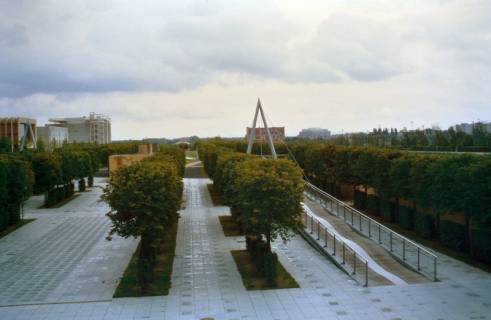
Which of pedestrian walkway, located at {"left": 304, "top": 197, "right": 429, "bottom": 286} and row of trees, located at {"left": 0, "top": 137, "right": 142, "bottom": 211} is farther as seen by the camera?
row of trees, located at {"left": 0, "top": 137, "right": 142, "bottom": 211}

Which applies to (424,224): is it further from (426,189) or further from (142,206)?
(142,206)

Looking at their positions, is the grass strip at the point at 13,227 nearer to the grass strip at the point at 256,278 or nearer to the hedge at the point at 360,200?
the grass strip at the point at 256,278

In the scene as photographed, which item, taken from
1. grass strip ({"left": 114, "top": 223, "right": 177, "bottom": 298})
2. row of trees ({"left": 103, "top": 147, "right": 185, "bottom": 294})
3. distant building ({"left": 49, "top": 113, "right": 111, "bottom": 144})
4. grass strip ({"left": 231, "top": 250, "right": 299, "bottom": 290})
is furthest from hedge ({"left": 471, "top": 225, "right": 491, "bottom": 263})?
distant building ({"left": 49, "top": 113, "right": 111, "bottom": 144})

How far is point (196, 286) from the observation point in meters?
18.7

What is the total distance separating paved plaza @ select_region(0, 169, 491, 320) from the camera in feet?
51.5

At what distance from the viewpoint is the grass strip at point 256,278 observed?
18.5 metres

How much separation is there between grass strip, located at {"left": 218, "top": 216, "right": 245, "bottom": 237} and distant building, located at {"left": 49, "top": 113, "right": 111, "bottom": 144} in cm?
15130

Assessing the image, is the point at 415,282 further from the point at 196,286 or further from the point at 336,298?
the point at 196,286

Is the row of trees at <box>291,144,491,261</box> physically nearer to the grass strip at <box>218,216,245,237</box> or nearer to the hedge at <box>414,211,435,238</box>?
the hedge at <box>414,211,435,238</box>

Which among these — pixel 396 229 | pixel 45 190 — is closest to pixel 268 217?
pixel 396 229

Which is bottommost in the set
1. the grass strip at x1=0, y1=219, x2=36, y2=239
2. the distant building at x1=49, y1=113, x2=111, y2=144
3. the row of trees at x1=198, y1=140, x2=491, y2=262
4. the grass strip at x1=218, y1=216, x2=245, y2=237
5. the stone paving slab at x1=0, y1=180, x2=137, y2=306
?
the stone paving slab at x1=0, y1=180, x2=137, y2=306

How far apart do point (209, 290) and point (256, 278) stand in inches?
88.5

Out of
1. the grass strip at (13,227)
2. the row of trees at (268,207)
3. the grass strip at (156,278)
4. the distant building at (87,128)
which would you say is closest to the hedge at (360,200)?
the grass strip at (156,278)

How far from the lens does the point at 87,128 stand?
181000mm
